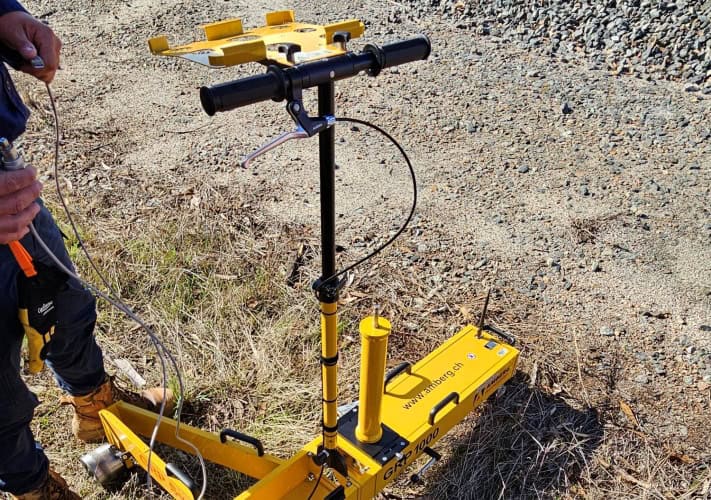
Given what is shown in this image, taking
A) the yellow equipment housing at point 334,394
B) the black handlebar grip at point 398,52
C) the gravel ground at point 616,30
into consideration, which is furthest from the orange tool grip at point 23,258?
the gravel ground at point 616,30

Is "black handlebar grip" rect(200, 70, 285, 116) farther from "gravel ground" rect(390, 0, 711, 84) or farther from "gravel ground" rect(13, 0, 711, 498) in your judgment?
"gravel ground" rect(390, 0, 711, 84)

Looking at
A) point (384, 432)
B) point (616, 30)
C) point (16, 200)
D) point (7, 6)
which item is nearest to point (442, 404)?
point (384, 432)

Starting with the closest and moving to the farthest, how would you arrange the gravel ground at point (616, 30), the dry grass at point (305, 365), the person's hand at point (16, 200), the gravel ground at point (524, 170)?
the person's hand at point (16, 200), the dry grass at point (305, 365), the gravel ground at point (524, 170), the gravel ground at point (616, 30)

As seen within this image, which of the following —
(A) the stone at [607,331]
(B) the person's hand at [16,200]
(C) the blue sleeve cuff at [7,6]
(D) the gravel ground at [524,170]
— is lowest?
(A) the stone at [607,331]

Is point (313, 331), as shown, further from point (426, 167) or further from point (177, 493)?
point (426, 167)

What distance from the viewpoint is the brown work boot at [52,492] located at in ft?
7.64

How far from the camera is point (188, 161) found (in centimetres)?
486

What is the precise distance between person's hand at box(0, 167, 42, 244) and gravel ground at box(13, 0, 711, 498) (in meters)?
2.14

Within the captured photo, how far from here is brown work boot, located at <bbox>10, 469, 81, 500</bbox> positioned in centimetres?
233

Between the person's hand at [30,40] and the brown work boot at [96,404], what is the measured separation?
52.2 inches

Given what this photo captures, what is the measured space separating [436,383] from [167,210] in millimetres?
2411

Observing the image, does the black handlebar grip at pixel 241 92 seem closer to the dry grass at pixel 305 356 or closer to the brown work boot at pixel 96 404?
the brown work boot at pixel 96 404

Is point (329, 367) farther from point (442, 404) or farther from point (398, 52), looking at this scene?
point (398, 52)

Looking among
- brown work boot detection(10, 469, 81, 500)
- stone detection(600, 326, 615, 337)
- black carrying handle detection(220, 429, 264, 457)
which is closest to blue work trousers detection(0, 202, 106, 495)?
brown work boot detection(10, 469, 81, 500)
